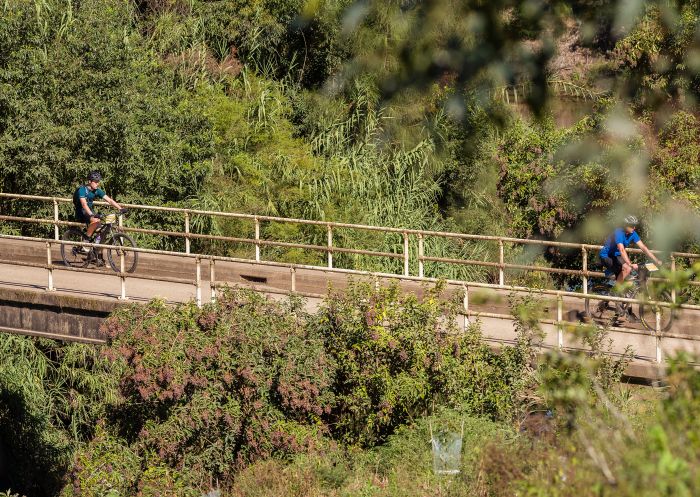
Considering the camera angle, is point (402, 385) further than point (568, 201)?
No

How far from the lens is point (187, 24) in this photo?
1076 inches

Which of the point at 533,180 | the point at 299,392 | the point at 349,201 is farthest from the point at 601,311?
the point at 349,201

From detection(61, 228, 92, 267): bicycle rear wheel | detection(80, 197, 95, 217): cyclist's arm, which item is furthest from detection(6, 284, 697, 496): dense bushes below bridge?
detection(61, 228, 92, 267): bicycle rear wheel

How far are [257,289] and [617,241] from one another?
14.7 feet

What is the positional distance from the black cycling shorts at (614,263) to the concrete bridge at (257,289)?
0.32 m

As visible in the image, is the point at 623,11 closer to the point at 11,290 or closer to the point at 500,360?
the point at 500,360

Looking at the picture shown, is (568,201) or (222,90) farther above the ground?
(222,90)

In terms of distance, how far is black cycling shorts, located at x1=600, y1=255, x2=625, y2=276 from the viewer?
14.0 metres

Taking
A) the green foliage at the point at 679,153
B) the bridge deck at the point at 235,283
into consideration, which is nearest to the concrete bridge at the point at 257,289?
the bridge deck at the point at 235,283

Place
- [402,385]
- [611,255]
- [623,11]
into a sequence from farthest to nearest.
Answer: [611,255]
[402,385]
[623,11]

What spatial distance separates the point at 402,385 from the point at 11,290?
5680mm

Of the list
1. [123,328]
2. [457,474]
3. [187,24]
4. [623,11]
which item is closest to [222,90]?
[187,24]

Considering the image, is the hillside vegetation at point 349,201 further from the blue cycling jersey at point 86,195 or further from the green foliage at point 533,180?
the blue cycling jersey at point 86,195

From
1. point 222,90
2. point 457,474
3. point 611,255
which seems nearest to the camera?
point 457,474
